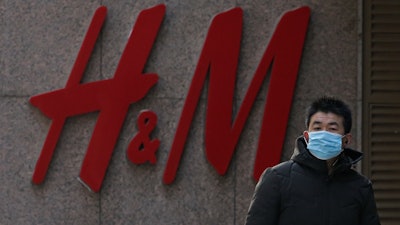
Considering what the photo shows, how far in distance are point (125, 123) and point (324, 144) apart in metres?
3.46

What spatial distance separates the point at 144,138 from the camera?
728 centimetres

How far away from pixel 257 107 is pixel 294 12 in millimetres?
876

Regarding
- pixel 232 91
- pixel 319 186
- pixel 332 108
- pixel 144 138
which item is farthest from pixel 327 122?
pixel 144 138

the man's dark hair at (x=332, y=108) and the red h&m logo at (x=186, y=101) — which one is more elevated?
the man's dark hair at (x=332, y=108)

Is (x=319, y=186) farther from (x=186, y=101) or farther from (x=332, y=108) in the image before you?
(x=186, y=101)

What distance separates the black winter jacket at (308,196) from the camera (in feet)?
13.3

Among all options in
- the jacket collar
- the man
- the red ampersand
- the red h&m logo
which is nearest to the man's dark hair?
the man

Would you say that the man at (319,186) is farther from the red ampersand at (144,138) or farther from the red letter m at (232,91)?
the red ampersand at (144,138)

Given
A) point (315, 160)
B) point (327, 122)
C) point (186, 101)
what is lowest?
point (186, 101)

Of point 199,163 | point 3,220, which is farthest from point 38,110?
A: point 199,163

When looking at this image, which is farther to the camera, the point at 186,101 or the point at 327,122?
the point at 186,101

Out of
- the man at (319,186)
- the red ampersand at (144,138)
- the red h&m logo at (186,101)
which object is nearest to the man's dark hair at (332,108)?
the man at (319,186)

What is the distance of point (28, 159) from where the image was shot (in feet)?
24.0

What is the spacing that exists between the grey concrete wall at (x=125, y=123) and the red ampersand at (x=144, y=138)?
7cm
